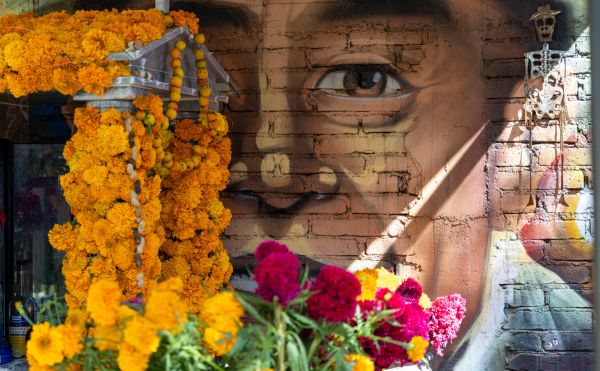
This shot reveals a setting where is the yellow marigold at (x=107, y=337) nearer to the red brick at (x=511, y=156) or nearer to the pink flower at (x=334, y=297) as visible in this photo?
the pink flower at (x=334, y=297)

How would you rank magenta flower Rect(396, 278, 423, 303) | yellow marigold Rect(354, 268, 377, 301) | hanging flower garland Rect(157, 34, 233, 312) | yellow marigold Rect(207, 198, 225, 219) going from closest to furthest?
yellow marigold Rect(354, 268, 377, 301), magenta flower Rect(396, 278, 423, 303), hanging flower garland Rect(157, 34, 233, 312), yellow marigold Rect(207, 198, 225, 219)

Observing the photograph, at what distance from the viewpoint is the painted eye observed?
400 centimetres

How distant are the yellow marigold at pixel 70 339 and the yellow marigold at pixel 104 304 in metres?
0.06

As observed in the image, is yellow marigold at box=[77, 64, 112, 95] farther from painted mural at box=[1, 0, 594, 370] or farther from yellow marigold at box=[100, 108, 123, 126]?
painted mural at box=[1, 0, 594, 370]

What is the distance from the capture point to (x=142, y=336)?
1827 millimetres

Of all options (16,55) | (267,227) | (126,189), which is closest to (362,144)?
(267,227)

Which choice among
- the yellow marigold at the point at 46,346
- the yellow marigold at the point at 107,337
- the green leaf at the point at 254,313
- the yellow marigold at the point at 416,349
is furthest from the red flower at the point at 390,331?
the yellow marigold at the point at 46,346

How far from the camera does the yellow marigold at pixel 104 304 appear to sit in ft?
6.25

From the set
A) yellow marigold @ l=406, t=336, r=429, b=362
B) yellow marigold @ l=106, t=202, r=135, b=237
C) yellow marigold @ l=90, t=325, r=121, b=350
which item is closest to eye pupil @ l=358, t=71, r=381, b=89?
yellow marigold @ l=106, t=202, r=135, b=237

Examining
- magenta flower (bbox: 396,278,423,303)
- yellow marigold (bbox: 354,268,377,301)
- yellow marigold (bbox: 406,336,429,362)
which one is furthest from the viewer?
magenta flower (bbox: 396,278,423,303)

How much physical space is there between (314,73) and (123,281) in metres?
1.53

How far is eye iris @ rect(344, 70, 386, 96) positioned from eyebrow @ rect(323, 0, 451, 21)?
282 millimetres

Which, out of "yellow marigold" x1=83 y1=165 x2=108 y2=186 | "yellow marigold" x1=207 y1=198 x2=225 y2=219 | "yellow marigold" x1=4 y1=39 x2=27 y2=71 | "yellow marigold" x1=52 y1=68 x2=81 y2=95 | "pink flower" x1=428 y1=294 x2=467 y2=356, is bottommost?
"pink flower" x1=428 y1=294 x2=467 y2=356

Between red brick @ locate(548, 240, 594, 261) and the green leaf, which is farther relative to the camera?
red brick @ locate(548, 240, 594, 261)
